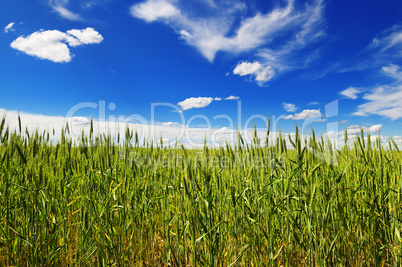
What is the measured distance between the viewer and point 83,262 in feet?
5.71

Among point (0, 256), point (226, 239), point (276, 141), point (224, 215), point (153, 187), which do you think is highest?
point (276, 141)

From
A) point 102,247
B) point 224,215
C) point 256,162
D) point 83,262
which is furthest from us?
point 256,162

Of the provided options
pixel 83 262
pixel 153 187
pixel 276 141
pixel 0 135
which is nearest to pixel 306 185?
pixel 276 141

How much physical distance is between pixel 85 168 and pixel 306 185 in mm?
2038

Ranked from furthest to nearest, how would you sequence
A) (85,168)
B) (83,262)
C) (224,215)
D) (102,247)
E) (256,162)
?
(85,168), (256,162), (224,215), (83,262), (102,247)

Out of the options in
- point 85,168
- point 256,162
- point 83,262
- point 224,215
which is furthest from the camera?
point 85,168

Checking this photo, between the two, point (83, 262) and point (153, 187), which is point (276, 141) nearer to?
point (153, 187)

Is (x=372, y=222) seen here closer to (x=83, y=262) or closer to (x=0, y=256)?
(x=83, y=262)

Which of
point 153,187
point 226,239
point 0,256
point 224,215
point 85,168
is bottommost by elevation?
point 0,256

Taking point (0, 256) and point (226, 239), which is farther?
point (0, 256)

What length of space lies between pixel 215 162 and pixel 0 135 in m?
1.97

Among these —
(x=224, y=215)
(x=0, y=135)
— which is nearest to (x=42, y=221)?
(x=0, y=135)

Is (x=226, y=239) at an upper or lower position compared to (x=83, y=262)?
upper

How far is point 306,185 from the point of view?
1.65 m
